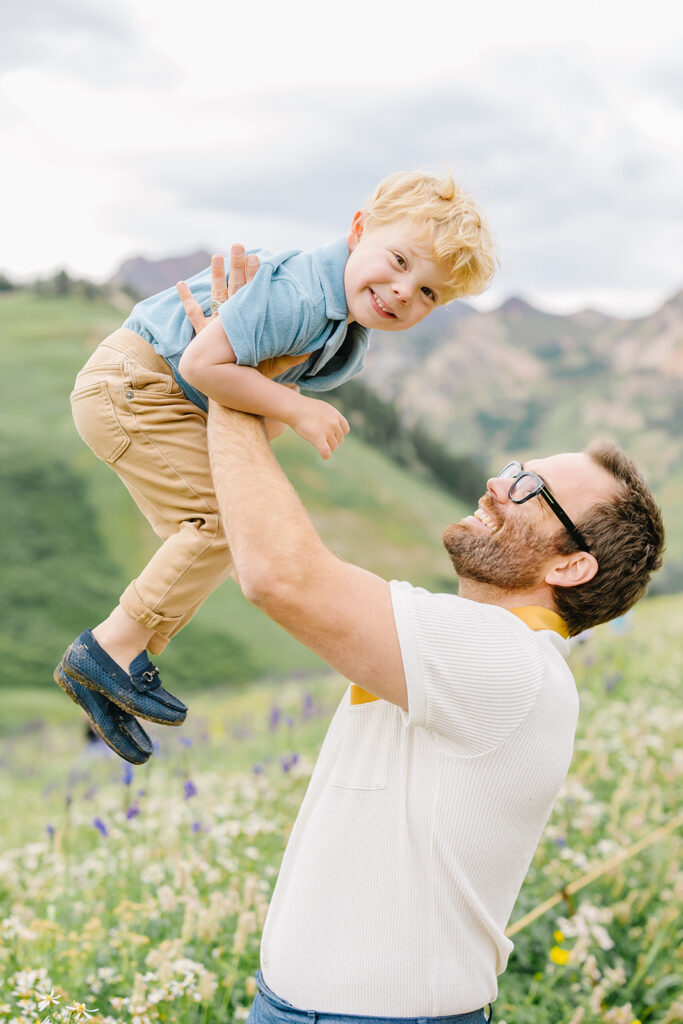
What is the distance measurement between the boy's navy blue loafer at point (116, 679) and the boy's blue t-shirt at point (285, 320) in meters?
0.87

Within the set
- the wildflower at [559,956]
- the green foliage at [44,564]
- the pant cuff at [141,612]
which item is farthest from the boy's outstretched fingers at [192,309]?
the green foliage at [44,564]

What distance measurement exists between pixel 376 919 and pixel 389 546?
29576 millimetres

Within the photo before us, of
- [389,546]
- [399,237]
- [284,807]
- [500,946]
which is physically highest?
[399,237]

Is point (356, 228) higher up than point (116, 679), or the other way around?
point (356, 228)

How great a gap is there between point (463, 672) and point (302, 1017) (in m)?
0.98

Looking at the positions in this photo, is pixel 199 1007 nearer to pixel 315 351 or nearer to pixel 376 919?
pixel 376 919

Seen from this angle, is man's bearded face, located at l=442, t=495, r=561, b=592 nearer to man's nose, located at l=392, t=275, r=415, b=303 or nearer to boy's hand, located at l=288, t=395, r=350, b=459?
boy's hand, located at l=288, t=395, r=350, b=459

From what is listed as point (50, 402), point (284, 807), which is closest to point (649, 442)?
Answer: point (50, 402)

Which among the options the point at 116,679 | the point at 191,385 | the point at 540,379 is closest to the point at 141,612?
the point at 116,679

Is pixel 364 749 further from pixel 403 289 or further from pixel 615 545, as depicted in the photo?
pixel 403 289

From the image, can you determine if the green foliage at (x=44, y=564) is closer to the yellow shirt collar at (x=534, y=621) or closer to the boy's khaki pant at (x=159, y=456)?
the boy's khaki pant at (x=159, y=456)

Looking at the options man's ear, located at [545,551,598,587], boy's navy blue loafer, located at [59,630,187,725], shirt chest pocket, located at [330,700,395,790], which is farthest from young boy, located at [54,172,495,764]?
man's ear, located at [545,551,598,587]

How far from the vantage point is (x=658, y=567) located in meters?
2.92

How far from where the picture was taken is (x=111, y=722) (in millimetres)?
2961
